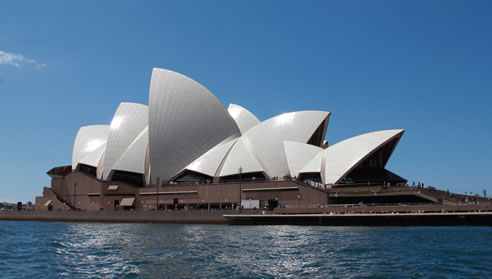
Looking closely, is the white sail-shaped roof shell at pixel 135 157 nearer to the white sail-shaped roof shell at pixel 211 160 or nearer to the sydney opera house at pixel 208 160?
the sydney opera house at pixel 208 160

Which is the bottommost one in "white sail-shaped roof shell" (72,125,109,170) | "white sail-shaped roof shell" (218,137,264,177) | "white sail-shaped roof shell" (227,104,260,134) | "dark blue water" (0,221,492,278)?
"dark blue water" (0,221,492,278)

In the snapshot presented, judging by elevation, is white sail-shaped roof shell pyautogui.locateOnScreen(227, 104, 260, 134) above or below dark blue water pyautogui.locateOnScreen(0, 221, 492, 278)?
above

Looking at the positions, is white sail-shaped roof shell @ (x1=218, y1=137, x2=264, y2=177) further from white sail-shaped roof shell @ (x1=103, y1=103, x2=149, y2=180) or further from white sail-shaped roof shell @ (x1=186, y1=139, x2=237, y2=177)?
white sail-shaped roof shell @ (x1=103, y1=103, x2=149, y2=180)

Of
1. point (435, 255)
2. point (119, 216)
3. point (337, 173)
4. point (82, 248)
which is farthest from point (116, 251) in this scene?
point (119, 216)

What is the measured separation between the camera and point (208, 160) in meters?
64.2

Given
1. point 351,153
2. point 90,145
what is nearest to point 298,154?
point 351,153

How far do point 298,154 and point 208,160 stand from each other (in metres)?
13.2

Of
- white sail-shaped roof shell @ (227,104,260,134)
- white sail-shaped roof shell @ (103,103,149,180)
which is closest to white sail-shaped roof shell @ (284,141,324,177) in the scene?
white sail-shaped roof shell @ (227,104,260,134)

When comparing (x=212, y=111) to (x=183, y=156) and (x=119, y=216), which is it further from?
(x=119, y=216)

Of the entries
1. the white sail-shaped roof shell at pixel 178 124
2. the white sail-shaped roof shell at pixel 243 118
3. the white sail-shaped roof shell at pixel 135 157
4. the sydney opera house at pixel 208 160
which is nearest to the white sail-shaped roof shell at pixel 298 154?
the sydney opera house at pixel 208 160

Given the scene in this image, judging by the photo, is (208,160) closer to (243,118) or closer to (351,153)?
(243,118)

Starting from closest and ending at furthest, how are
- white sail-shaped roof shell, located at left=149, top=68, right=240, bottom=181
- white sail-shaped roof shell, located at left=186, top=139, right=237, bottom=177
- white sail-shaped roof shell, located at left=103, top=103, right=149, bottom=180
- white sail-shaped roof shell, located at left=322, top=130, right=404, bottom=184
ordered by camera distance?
white sail-shaped roof shell, located at left=322, top=130, right=404, bottom=184 → white sail-shaped roof shell, located at left=186, top=139, right=237, bottom=177 → white sail-shaped roof shell, located at left=149, top=68, right=240, bottom=181 → white sail-shaped roof shell, located at left=103, top=103, right=149, bottom=180

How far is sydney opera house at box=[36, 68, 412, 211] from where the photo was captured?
2178 inches

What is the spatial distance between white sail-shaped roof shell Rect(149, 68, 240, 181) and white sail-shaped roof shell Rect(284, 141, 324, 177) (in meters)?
11.0
